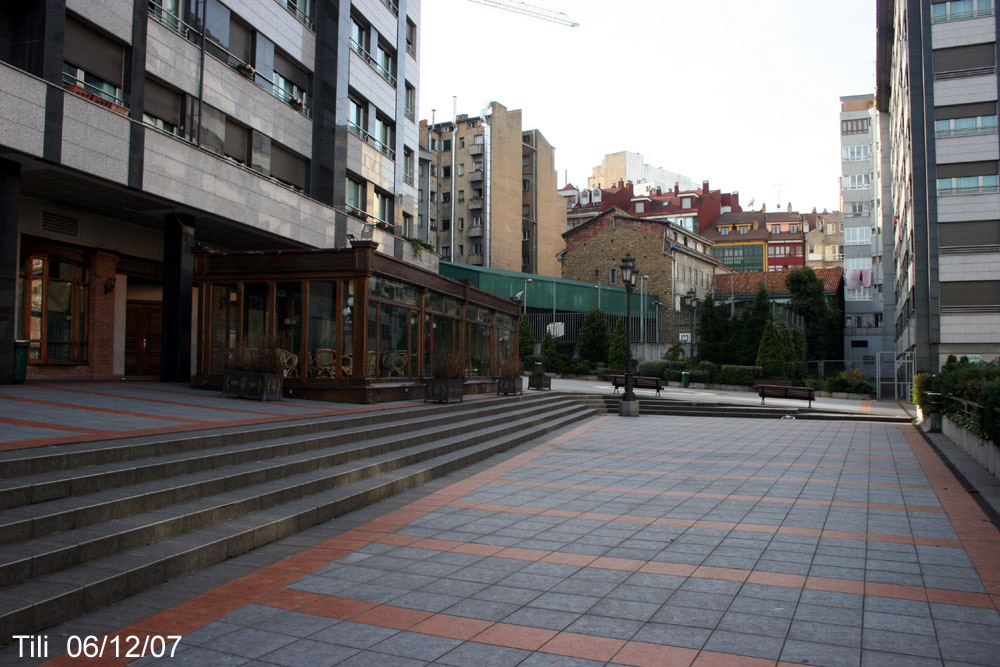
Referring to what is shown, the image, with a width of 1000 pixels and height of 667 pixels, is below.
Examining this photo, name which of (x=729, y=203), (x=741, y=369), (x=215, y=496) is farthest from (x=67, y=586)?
(x=729, y=203)

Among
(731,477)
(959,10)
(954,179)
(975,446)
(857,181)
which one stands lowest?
(731,477)

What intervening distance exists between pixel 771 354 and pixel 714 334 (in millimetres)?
6374

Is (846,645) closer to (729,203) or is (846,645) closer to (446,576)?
(446,576)

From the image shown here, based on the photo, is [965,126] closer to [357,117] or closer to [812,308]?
[812,308]

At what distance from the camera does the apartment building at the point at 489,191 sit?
67.3 metres

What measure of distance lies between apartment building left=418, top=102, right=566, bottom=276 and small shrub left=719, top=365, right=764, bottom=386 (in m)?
31.1

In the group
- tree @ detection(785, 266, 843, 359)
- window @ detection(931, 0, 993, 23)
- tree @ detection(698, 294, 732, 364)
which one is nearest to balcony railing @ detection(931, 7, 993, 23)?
window @ detection(931, 0, 993, 23)

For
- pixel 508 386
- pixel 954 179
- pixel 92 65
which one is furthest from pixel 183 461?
pixel 954 179

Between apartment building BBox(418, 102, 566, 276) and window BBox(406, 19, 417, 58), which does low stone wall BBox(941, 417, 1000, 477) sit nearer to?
window BBox(406, 19, 417, 58)

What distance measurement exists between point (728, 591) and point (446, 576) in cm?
206

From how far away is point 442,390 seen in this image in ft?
52.9

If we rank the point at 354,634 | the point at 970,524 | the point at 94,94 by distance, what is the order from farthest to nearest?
1. the point at 94,94
2. the point at 970,524
3. the point at 354,634

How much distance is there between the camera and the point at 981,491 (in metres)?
9.23

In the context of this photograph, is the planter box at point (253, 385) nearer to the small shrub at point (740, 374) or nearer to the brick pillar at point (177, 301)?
the brick pillar at point (177, 301)
